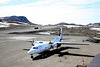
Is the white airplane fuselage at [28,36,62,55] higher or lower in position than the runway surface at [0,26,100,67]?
higher

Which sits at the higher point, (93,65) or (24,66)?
(93,65)

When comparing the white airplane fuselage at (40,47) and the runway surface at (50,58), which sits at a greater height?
the white airplane fuselage at (40,47)

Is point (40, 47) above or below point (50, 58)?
above

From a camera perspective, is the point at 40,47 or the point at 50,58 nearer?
the point at 50,58

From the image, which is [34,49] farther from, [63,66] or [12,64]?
[63,66]

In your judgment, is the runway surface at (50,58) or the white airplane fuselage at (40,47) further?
the white airplane fuselage at (40,47)

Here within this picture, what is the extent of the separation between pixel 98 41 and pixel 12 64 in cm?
3372

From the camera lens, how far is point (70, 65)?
69.8 ft

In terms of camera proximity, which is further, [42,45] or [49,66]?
[42,45]

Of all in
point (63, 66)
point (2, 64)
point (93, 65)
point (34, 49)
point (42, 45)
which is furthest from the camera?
point (42, 45)

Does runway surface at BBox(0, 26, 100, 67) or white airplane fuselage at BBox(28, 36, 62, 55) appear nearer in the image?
runway surface at BBox(0, 26, 100, 67)

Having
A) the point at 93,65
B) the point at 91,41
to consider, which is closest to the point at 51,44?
the point at 93,65

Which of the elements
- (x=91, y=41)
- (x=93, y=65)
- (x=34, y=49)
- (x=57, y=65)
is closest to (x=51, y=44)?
(x=34, y=49)

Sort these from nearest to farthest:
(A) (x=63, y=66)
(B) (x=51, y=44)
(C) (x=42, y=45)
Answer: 1. (A) (x=63, y=66)
2. (C) (x=42, y=45)
3. (B) (x=51, y=44)
